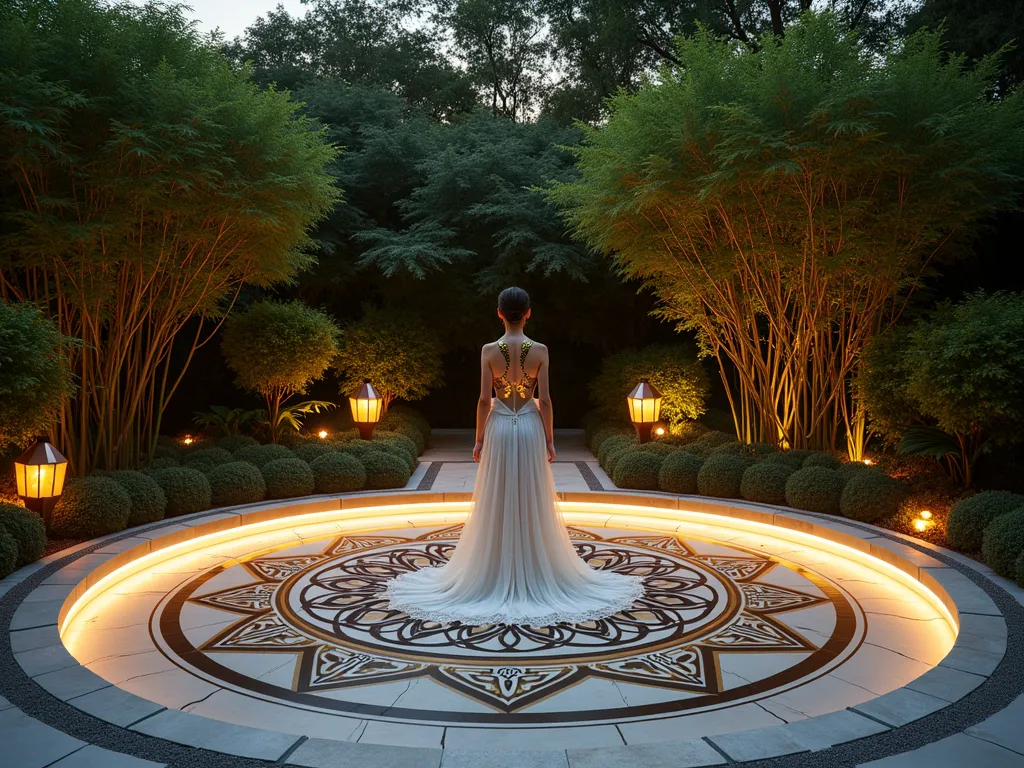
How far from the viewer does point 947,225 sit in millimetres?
7117

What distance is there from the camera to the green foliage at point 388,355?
1118 cm

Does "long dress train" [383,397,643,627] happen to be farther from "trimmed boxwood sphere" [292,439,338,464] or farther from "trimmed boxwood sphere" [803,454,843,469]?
"trimmed boxwood sphere" [292,439,338,464]

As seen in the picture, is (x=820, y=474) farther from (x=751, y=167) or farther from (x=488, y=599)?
(x=488, y=599)

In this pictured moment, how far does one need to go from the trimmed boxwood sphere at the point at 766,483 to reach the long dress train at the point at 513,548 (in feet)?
10.3

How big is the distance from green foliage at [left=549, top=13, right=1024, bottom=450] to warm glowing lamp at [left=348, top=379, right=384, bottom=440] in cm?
338

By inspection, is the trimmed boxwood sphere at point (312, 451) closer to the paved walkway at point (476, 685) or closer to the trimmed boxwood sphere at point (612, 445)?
the paved walkway at point (476, 685)

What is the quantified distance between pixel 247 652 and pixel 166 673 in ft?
1.28

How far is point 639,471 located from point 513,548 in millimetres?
3898

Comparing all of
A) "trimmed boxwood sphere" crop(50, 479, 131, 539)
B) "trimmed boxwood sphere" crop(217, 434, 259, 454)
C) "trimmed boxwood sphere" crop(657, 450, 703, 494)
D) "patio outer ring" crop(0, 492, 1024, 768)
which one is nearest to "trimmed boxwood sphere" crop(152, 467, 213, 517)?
"patio outer ring" crop(0, 492, 1024, 768)

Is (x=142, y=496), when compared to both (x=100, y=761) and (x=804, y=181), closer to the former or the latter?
(x=100, y=761)

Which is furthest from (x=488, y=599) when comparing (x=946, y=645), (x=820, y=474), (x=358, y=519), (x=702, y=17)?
(x=702, y=17)

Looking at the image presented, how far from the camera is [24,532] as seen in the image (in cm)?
506

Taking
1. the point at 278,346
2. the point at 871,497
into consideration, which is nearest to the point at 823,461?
the point at 871,497

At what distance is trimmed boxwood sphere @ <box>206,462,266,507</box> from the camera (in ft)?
23.5
